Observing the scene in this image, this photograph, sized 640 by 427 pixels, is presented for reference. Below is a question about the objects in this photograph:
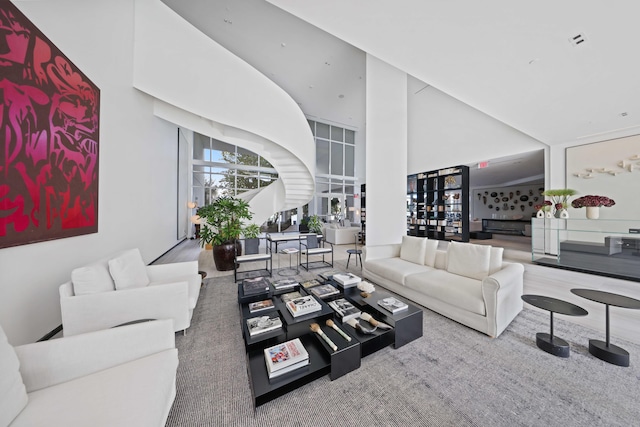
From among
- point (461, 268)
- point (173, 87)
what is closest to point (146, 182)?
point (173, 87)

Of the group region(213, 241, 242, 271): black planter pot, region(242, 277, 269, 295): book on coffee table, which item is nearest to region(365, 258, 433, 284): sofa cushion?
region(242, 277, 269, 295): book on coffee table

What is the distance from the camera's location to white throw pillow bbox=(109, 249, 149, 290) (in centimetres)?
212

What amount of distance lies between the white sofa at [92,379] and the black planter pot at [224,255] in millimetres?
3342

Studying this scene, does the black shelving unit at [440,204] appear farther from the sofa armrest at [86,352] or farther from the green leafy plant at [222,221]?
the sofa armrest at [86,352]

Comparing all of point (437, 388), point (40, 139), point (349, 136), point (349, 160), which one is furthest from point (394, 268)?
point (349, 136)

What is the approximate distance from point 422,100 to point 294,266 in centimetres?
779

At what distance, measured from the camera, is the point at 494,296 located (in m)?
2.13

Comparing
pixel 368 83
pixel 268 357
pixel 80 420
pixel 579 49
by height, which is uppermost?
pixel 368 83

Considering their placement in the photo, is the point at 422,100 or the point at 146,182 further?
the point at 422,100

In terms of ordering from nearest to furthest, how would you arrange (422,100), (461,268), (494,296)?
(494,296)
(461,268)
(422,100)

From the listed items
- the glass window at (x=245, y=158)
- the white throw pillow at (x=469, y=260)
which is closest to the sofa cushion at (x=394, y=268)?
the white throw pillow at (x=469, y=260)

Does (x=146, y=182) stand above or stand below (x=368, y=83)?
below

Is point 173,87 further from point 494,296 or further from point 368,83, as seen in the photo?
point 494,296

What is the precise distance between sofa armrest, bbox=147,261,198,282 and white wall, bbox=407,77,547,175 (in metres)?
8.19
